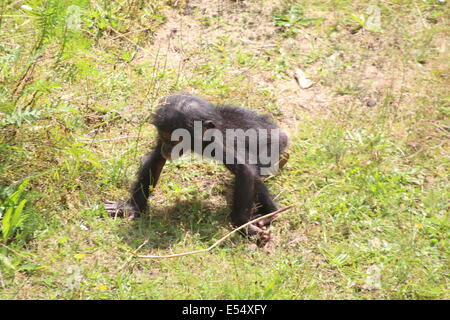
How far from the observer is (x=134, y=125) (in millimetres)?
6578

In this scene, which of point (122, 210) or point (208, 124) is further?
point (122, 210)

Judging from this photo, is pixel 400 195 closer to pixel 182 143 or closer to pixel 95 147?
pixel 182 143

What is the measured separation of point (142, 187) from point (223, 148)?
0.93 metres

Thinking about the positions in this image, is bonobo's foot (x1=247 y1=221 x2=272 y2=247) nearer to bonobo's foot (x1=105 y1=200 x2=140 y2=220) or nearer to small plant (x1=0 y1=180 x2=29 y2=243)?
bonobo's foot (x1=105 y1=200 x2=140 y2=220)

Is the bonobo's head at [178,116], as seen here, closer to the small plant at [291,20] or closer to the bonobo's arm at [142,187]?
the bonobo's arm at [142,187]

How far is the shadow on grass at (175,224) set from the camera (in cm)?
525

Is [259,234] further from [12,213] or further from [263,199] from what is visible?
[12,213]

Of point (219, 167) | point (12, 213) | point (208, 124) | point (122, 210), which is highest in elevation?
point (208, 124)

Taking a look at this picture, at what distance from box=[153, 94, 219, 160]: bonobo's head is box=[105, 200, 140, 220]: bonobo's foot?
0.65 m

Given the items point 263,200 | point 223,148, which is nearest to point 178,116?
point 223,148

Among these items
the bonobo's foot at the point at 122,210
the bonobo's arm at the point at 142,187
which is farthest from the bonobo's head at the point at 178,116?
the bonobo's foot at the point at 122,210

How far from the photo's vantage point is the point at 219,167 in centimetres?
627

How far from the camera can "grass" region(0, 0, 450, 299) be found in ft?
15.5

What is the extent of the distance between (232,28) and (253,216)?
3.32m
